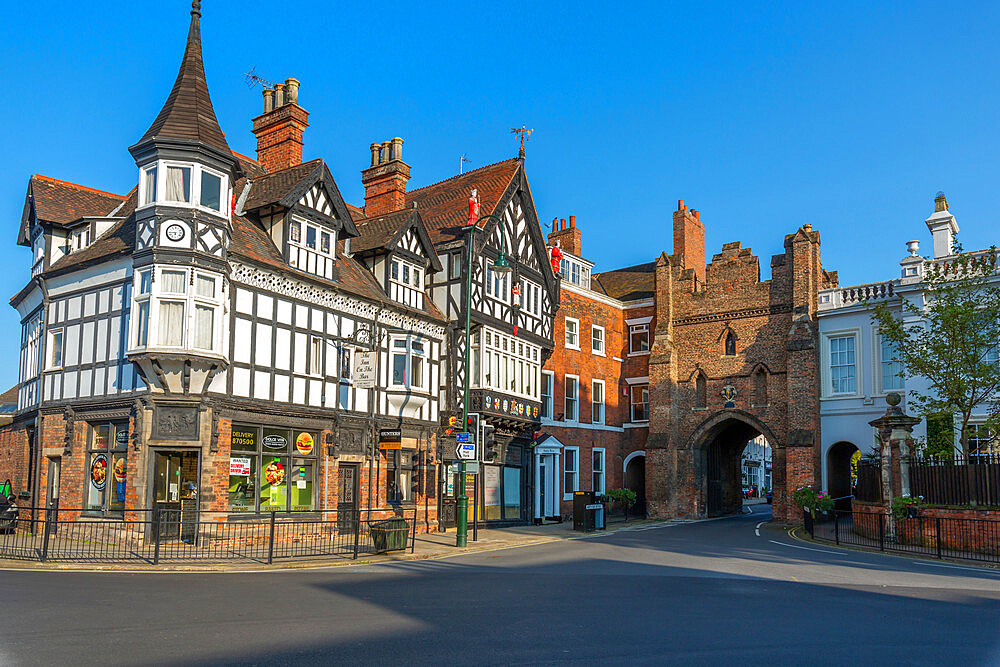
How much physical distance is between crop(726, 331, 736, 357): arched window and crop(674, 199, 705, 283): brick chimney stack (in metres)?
3.77

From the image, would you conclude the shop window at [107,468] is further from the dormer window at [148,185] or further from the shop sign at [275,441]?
the dormer window at [148,185]

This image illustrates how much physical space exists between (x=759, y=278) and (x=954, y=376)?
15022 millimetres

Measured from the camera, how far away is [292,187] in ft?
83.2

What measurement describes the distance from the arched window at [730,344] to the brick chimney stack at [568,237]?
28.1 feet

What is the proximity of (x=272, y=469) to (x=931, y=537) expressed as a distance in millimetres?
18565

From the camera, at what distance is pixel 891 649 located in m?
9.41

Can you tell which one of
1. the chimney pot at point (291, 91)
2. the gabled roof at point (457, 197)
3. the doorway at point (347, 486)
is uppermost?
the chimney pot at point (291, 91)

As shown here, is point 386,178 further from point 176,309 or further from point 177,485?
point 177,485

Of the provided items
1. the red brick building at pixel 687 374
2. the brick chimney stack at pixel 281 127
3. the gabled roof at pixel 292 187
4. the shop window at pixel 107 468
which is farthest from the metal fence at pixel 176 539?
the red brick building at pixel 687 374

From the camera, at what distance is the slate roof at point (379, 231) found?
94.5 ft

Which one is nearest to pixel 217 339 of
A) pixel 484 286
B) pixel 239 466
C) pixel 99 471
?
pixel 239 466

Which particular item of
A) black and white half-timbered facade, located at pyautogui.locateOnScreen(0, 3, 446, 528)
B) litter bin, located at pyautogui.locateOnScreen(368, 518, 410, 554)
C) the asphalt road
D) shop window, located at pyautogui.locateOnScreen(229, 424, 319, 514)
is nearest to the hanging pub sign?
black and white half-timbered facade, located at pyautogui.locateOnScreen(0, 3, 446, 528)

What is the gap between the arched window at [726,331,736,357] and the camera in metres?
40.8

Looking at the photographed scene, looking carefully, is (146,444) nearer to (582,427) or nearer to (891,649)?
(891,649)
